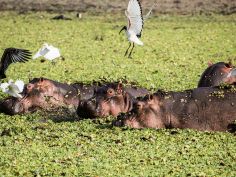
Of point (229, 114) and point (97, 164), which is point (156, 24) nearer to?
point (229, 114)

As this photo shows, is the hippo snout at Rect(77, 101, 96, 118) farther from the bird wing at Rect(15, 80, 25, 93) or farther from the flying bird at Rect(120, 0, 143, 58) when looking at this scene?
the flying bird at Rect(120, 0, 143, 58)

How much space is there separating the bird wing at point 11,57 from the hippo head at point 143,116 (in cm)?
216

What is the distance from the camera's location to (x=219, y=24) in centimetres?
1570

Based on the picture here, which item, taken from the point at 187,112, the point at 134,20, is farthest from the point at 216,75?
the point at 187,112

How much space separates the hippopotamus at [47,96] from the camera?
771 centimetres

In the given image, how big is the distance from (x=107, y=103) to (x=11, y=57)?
176 cm

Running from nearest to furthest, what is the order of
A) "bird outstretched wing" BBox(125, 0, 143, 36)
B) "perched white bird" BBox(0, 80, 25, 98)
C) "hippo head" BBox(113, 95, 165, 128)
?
1. "hippo head" BBox(113, 95, 165, 128)
2. "perched white bird" BBox(0, 80, 25, 98)
3. "bird outstretched wing" BBox(125, 0, 143, 36)

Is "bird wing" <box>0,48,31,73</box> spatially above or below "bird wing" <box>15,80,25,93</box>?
above

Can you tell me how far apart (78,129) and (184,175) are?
1.76 meters

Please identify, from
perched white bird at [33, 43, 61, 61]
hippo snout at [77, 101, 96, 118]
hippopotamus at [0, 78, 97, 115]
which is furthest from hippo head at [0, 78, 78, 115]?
hippo snout at [77, 101, 96, 118]

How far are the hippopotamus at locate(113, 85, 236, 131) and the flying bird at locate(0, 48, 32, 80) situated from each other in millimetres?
2182

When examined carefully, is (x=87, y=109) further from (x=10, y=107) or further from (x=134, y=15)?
(x=134, y=15)

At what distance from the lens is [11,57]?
848 centimetres

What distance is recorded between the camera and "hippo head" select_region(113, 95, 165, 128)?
21.9 feet
